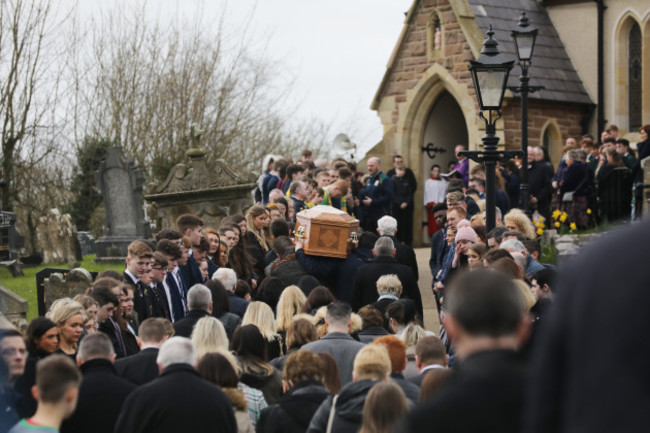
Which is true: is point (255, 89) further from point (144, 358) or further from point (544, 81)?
point (144, 358)

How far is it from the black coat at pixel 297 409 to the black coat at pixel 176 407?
2.48 feet

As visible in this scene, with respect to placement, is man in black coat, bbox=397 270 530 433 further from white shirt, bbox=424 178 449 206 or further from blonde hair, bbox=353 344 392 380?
white shirt, bbox=424 178 449 206

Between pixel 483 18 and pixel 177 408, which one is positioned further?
pixel 483 18

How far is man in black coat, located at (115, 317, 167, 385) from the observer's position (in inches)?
255

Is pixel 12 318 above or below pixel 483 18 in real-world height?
below

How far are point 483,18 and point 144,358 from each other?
57.5 ft

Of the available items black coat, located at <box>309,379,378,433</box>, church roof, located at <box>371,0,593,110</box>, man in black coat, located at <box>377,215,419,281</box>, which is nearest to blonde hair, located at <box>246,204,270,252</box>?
man in black coat, located at <box>377,215,419,281</box>

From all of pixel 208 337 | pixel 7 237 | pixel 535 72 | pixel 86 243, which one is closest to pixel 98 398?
pixel 208 337

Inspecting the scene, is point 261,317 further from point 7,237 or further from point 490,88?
point 7,237

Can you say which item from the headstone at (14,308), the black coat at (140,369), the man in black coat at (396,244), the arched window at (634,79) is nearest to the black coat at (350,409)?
the black coat at (140,369)

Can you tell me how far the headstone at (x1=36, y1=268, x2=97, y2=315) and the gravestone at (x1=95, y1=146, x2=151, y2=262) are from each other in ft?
36.1

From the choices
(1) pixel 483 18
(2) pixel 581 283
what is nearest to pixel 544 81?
(1) pixel 483 18

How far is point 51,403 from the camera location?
15.9ft

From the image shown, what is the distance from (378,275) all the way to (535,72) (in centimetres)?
1341
